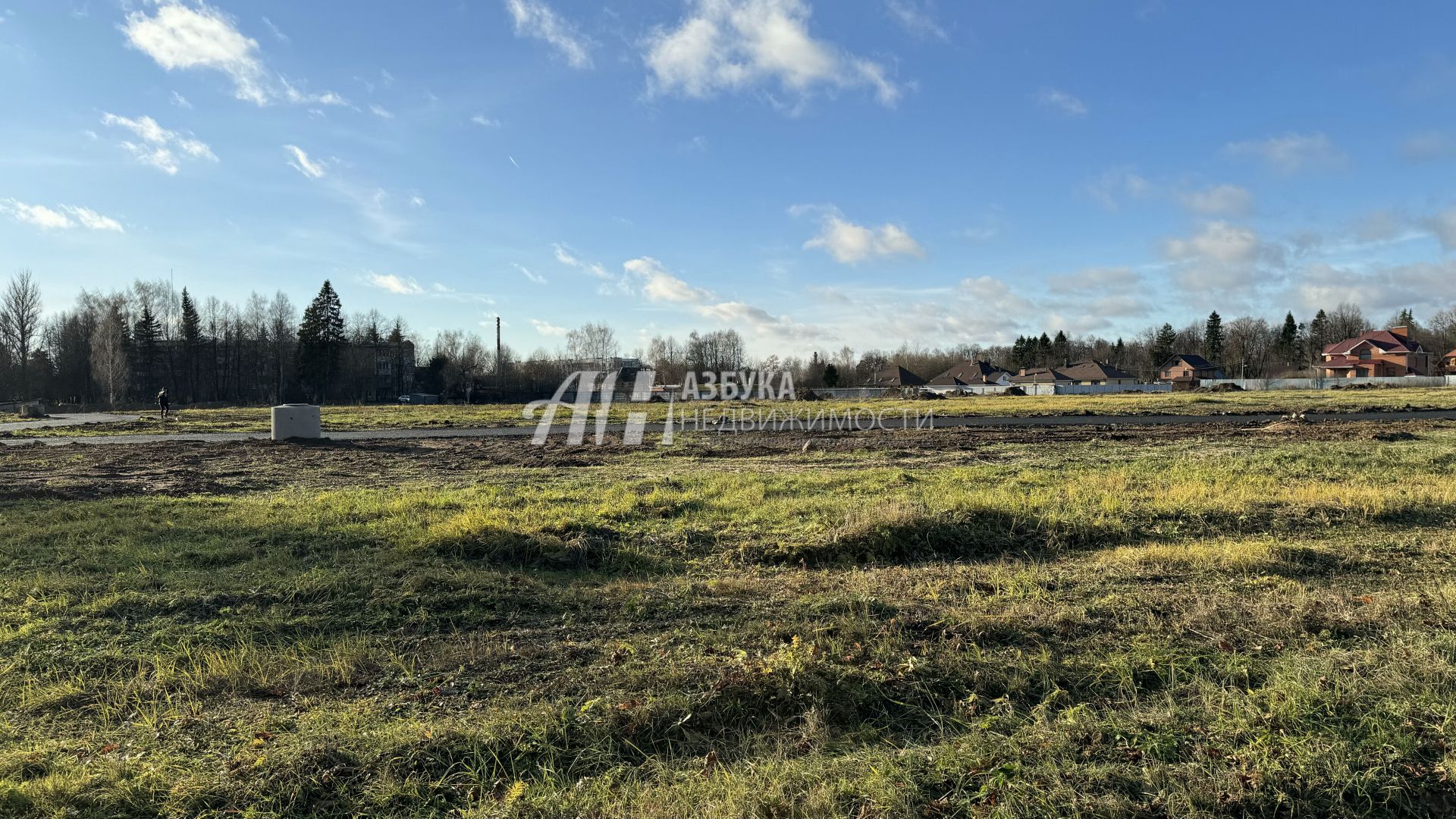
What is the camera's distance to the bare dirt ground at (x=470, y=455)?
45.9 ft

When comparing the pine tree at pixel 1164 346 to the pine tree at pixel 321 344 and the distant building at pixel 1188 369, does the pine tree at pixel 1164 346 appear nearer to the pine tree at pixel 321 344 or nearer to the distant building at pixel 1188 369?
the distant building at pixel 1188 369

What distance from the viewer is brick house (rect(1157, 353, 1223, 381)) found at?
98.9 metres

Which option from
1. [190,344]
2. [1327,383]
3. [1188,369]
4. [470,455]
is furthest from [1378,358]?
[190,344]

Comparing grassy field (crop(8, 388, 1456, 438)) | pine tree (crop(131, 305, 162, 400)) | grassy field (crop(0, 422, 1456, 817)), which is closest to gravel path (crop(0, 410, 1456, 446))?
grassy field (crop(8, 388, 1456, 438))

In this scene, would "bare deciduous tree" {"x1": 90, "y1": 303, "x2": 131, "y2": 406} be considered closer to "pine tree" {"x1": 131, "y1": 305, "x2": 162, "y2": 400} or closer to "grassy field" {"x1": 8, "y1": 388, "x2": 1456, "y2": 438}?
"pine tree" {"x1": 131, "y1": 305, "x2": 162, "y2": 400}

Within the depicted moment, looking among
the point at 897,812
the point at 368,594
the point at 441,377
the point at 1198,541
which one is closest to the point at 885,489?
the point at 1198,541

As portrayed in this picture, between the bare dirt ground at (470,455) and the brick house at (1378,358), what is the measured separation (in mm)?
85325

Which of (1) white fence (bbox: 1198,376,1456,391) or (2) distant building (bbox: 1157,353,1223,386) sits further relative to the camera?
(2) distant building (bbox: 1157,353,1223,386)

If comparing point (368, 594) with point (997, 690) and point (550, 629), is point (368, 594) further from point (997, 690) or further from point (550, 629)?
point (997, 690)

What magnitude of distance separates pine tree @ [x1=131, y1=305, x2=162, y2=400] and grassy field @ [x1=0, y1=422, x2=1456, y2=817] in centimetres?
8286

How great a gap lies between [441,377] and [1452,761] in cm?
9390

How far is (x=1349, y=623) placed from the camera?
5.01m

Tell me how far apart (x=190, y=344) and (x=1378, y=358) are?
475ft

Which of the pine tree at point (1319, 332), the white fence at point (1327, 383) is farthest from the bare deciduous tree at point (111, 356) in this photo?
the pine tree at point (1319, 332)
